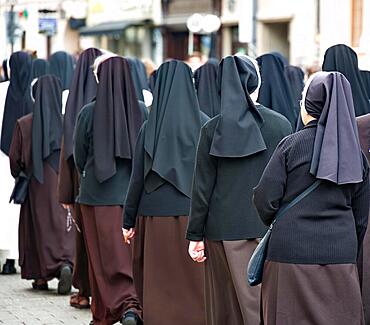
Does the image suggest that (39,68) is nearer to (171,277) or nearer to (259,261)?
(171,277)

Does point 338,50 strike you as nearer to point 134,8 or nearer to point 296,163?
point 296,163

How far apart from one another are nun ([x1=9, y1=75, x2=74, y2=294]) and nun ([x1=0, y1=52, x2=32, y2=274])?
2.02 feet

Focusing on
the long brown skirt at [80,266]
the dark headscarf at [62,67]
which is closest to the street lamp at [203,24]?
the dark headscarf at [62,67]

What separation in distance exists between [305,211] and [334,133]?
424 mm

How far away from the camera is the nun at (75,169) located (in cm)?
1061

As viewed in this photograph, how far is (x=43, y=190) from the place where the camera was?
39.6 feet

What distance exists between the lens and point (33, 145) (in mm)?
11797

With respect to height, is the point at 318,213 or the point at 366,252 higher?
the point at 318,213

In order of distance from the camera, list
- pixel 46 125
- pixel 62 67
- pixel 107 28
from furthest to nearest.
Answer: pixel 107 28 → pixel 62 67 → pixel 46 125

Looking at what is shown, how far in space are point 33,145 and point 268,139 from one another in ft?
14.5

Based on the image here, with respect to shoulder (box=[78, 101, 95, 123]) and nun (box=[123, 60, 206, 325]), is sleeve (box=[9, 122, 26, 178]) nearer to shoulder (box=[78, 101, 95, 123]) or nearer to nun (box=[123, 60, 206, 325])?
shoulder (box=[78, 101, 95, 123])

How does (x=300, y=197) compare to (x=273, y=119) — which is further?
(x=273, y=119)

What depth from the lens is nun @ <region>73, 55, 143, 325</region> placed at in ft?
32.1

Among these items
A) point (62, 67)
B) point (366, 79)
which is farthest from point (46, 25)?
point (366, 79)
